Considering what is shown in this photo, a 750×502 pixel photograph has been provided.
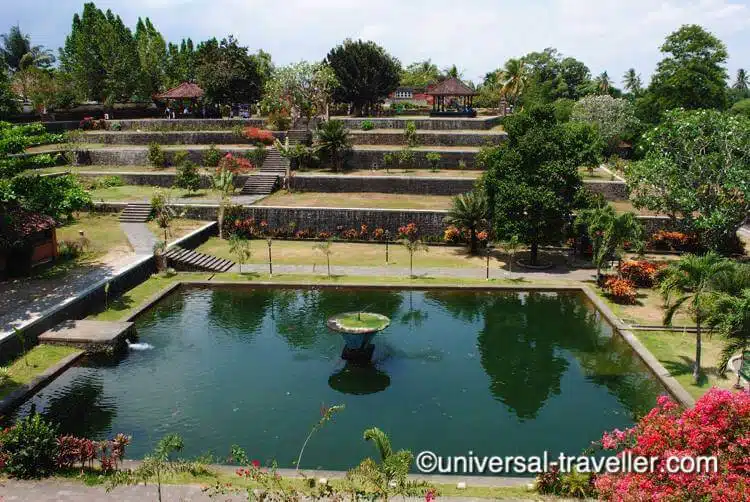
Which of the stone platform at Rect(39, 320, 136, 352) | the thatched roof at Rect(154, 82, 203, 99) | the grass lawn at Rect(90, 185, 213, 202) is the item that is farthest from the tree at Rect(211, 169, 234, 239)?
the thatched roof at Rect(154, 82, 203, 99)

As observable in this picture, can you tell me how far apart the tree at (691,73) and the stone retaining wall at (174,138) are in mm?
28433

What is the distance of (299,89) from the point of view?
144 feet

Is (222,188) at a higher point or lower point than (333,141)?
lower

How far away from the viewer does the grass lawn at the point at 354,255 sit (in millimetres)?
26281

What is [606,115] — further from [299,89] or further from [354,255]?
[354,255]

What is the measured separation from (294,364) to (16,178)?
39.1ft

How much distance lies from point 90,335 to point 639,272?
1891 centimetres

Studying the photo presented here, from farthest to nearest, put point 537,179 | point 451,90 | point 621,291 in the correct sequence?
point 451,90 < point 537,179 < point 621,291

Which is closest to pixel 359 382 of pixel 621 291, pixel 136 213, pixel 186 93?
pixel 621 291

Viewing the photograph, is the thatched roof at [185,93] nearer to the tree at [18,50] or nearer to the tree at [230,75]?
the tree at [230,75]

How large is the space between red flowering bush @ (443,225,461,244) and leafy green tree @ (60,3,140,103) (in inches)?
1365

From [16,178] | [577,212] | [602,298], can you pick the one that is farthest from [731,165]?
[16,178]

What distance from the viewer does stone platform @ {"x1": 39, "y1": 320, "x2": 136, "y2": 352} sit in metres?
17.6

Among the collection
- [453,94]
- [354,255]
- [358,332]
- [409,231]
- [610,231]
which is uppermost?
[453,94]
